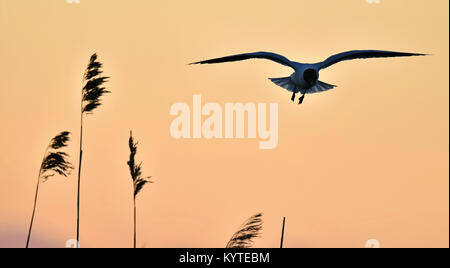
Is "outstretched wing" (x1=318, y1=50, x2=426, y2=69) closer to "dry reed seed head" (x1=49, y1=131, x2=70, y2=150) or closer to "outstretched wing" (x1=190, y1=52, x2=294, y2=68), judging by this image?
"outstretched wing" (x1=190, y1=52, x2=294, y2=68)

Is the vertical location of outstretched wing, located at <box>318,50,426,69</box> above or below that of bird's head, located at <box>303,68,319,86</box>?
above

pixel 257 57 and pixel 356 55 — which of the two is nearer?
pixel 257 57

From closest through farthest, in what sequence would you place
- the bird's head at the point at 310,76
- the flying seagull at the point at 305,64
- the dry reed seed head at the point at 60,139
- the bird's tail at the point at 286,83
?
the dry reed seed head at the point at 60,139 → the bird's head at the point at 310,76 → the flying seagull at the point at 305,64 → the bird's tail at the point at 286,83

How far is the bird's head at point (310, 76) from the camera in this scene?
26.2 m

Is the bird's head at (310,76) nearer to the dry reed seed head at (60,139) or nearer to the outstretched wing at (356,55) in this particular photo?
the outstretched wing at (356,55)

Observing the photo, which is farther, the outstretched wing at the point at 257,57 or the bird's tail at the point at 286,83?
the bird's tail at the point at 286,83

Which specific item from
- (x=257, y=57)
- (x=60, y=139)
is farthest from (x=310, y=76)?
(x=60, y=139)

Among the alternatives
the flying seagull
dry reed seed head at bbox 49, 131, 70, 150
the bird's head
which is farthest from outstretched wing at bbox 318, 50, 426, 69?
dry reed seed head at bbox 49, 131, 70, 150

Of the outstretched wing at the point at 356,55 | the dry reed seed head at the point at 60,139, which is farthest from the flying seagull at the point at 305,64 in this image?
the dry reed seed head at the point at 60,139

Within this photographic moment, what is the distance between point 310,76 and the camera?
26.2 m

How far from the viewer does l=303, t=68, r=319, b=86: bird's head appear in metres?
26.2

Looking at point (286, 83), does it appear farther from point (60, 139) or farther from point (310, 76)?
point (60, 139)

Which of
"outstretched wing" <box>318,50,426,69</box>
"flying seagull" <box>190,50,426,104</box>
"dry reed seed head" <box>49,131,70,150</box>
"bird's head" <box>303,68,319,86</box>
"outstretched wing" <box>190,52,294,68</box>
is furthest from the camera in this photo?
"outstretched wing" <box>318,50,426,69</box>
